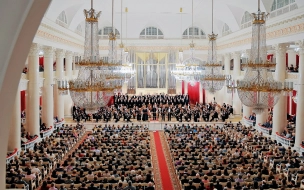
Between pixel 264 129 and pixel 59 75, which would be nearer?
pixel 264 129

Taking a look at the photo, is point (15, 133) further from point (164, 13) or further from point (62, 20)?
point (164, 13)

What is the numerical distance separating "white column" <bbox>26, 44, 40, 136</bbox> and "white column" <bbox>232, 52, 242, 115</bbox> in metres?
17.4

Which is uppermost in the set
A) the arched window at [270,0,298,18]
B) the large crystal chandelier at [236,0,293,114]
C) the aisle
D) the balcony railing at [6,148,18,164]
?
the arched window at [270,0,298,18]

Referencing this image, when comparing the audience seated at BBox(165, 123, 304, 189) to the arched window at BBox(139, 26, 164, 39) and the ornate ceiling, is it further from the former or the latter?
the arched window at BBox(139, 26, 164, 39)

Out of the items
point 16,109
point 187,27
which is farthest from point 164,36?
point 16,109

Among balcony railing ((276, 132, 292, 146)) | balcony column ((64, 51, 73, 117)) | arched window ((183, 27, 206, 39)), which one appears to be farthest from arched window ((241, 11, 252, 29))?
balcony column ((64, 51, 73, 117))

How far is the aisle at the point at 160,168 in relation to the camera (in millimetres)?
14531

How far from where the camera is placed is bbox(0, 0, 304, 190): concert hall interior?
462 inches

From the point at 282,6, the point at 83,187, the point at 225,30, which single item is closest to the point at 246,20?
the point at 282,6

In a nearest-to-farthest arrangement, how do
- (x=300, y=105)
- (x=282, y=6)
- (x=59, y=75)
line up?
(x=300, y=105)
(x=282, y=6)
(x=59, y=75)

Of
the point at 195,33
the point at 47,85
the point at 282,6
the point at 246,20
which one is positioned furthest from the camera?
the point at 195,33

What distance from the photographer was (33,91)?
836 inches

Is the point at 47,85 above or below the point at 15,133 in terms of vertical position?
above

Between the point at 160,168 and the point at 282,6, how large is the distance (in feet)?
39.2
